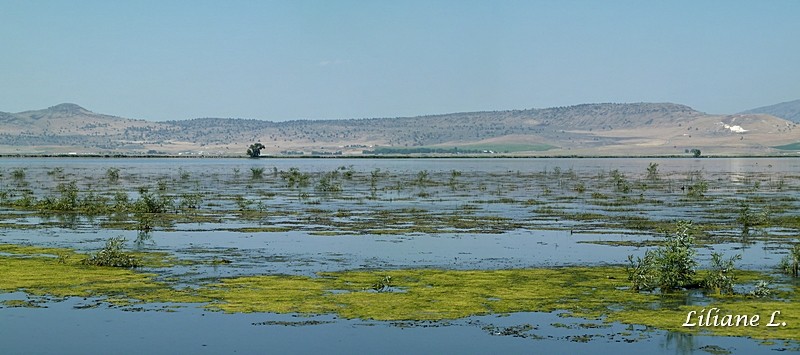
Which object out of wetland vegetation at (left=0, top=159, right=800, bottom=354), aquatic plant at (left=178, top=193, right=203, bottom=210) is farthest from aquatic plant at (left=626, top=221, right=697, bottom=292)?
aquatic plant at (left=178, top=193, right=203, bottom=210)

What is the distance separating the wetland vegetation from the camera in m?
19.5

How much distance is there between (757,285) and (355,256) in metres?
10.9

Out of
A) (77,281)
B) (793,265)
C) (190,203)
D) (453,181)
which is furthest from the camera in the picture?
(453,181)

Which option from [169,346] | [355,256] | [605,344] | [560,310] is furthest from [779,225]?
[169,346]

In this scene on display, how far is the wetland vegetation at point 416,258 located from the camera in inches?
769

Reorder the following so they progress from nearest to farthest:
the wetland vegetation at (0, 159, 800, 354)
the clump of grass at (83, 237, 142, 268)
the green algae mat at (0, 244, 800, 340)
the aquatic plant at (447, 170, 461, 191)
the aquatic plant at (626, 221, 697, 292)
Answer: the green algae mat at (0, 244, 800, 340)
the wetland vegetation at (0, 159, 800, 354)
the aquatic plant at (626, 221, 697, 292)
the clump of grass at (83, 237, 142, 268)
the aquatic plant at (447, 170, 461, 191)

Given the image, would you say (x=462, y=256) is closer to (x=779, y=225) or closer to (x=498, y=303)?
(x=498, y=303)

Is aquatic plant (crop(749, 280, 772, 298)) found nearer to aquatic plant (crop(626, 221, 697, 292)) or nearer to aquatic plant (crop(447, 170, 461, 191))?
aquatic plant (crop(626, 221, 697, 292))

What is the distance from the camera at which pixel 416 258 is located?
27.0 m

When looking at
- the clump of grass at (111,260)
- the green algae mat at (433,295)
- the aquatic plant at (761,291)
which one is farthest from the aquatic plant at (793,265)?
the clump of grass at (111,260)

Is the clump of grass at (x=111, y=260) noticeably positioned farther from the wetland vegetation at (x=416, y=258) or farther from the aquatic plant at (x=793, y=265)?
the aquatic plant at (x=793, y=265)

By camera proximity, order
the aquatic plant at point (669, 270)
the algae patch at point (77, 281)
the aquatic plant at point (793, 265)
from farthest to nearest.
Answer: the aquatic plant at point (793, 265) → the aquatic plant at point (669, 270) → the algae patch at point (77, 281)

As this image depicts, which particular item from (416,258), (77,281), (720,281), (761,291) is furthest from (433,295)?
(77,281)

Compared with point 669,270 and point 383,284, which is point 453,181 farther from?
point 669,270
